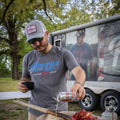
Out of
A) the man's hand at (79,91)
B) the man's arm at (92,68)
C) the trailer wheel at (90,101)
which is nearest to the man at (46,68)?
the man's hand at (79,91)

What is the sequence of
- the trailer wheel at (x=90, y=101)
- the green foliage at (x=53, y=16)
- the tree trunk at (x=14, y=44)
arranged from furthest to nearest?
the tree trunk at (x=14, y=44) → the green foliage at (x=53, y=16) → the trailer wheel at (x=90, y=101)

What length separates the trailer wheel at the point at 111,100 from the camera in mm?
5312

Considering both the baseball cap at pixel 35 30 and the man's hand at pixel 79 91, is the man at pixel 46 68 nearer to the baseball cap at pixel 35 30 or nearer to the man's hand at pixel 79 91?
the baseball cap at pixel 35 30

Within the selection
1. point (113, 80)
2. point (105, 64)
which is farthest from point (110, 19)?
point (113, 80)

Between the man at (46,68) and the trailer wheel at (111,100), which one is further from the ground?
the man at (46,68)

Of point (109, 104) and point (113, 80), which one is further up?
point (113, 80)

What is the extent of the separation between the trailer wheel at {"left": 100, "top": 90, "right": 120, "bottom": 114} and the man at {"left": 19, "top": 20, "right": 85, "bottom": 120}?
11.9ft

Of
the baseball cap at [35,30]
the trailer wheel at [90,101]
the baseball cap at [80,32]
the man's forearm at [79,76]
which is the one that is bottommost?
the trailer wheel at [90,101]

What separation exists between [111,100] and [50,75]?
156 inches

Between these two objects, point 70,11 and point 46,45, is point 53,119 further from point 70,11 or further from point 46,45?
point 70,11

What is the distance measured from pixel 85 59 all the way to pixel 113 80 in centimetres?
135

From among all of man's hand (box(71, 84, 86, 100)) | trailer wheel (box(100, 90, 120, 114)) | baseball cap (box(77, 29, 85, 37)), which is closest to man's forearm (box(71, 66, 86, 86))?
man's hand (box(71, 84, 86, 100))

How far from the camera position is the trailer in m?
5.52

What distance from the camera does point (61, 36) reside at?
7.45m
